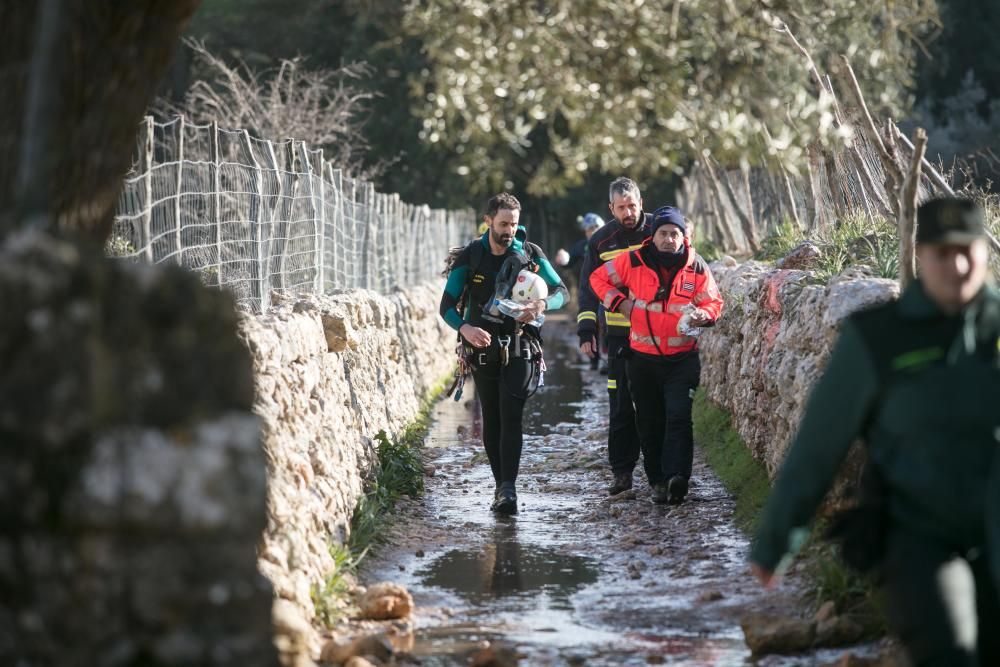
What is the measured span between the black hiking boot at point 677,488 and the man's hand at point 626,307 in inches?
42.3

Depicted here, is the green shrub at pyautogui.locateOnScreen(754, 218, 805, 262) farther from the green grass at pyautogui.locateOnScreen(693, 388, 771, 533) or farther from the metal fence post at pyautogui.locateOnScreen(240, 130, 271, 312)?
the metal fence post at pyautogui.locateOnScreen(240, 130, 271, 312)

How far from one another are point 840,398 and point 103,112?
7.94 feet

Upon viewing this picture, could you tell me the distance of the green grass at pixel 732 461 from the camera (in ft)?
29.5

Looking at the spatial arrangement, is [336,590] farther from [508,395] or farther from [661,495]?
[661,495]

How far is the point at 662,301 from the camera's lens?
943 centimetres

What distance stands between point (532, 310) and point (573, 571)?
207 cm

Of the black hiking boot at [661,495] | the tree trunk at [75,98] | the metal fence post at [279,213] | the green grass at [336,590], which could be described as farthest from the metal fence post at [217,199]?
the tree trunk at [75,98]

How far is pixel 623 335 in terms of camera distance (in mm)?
10234

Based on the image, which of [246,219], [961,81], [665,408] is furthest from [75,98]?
[961,81]

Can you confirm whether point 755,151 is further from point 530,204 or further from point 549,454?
point 530,204

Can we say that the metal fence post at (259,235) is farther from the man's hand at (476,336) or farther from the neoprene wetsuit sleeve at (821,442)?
the neoprene wetsuit sleeve at (821,442)

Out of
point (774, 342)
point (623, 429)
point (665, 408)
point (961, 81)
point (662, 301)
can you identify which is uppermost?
point (961, 81)

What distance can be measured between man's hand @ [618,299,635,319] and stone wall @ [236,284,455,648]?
1.87m

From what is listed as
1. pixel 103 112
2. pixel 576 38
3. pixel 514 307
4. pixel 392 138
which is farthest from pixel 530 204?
pixel 103 112
